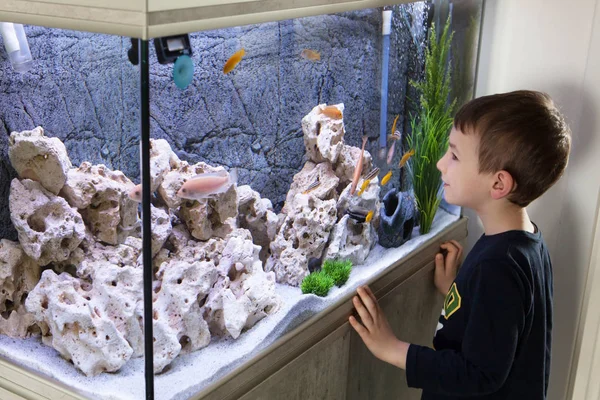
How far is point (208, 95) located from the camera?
133cm

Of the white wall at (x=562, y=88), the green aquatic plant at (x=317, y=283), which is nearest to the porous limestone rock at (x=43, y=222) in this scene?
the green aquatic plant at (x=317, y=283)

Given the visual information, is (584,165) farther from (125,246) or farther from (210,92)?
(125,246)

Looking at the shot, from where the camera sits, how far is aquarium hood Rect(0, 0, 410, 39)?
105 cm

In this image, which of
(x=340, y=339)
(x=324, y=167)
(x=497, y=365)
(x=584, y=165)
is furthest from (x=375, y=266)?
(x=584, y=165)

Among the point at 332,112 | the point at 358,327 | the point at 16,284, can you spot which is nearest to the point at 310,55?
the point at 332,112

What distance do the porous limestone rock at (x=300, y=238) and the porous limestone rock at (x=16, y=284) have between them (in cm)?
54

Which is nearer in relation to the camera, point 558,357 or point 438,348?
point 438,348

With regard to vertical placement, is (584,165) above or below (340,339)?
above

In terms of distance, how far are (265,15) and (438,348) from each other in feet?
3.24

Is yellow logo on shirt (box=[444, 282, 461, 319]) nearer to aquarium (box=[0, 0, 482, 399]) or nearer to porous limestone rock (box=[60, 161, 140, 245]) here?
aquarium (box=[0, 0, 482, 399])

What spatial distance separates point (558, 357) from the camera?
7.97 ft

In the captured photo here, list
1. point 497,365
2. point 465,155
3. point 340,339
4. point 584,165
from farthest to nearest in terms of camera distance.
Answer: point 584,165, point 340,339, point 465,155, point 497,365

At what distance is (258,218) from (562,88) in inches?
50.3

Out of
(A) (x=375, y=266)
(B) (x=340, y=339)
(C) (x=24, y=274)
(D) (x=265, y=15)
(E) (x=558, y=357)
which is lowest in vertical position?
(E) (x=558, y=357)
